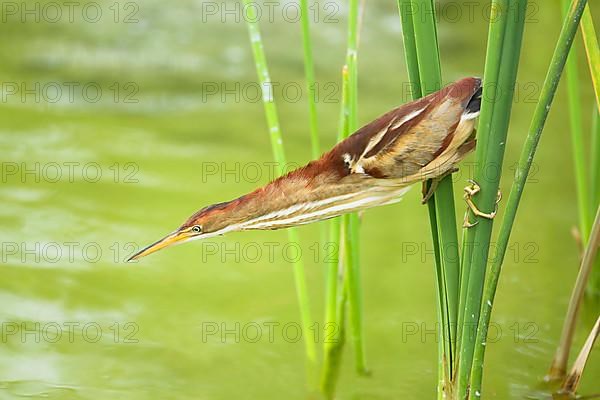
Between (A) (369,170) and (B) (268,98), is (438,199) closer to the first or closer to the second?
(A) (369,170)

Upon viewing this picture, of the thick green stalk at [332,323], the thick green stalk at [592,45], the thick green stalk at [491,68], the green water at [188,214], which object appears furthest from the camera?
the green water at [188,214]

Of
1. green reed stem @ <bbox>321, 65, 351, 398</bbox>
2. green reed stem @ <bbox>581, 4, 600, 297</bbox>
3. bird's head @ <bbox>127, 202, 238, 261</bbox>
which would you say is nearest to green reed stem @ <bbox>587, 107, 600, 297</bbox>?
green reed stem @ <bbox>581, 4, 600, 297</bbox>

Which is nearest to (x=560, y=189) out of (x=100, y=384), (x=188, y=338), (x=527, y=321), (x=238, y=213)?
(x=527, y=321)

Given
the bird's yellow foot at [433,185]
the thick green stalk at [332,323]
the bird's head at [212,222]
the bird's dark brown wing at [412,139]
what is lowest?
the thick green stalk at [332,323]

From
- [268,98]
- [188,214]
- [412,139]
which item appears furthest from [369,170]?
[188,214]

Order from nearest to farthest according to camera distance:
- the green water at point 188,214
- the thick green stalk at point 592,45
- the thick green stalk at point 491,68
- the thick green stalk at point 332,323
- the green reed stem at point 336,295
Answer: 1. the thick green stalk at point 491,68
2. the thick green stalk at point 592,45
3. the green reed stem at point 336,295
4. the thick green stalk at point 332,323
5. the green water at point 188,214

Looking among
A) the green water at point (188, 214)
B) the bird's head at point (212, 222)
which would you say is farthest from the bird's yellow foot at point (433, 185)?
the green water at point (188, 214)

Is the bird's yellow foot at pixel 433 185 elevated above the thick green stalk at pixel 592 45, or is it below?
below

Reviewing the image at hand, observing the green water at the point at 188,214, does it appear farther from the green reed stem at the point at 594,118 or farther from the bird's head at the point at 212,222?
the bird's head at the point at 212,222
